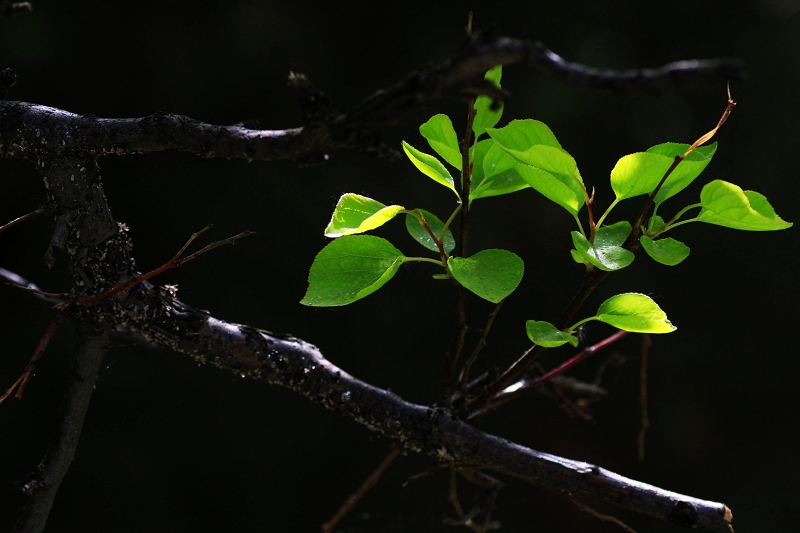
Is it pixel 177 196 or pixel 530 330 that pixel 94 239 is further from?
pixel 177 196

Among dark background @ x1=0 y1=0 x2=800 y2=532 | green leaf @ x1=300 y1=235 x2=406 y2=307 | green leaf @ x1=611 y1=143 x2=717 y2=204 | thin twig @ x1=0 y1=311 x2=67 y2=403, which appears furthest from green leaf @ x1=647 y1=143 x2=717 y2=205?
dark background @ x1=0 y1=0 x2=800 y2=532

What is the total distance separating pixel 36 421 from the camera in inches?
24.3

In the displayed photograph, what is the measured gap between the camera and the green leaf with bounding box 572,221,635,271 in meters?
0.21

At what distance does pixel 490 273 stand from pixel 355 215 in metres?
0.06

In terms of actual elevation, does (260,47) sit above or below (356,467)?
above

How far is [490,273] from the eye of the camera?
0.22 m

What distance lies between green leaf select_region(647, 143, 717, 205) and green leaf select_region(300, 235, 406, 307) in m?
0.10

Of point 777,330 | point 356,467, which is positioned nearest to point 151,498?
point 356,467

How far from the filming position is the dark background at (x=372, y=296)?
23.3 inches

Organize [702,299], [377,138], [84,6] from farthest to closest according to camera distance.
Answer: [702,299] < [84,6] < [377,138]

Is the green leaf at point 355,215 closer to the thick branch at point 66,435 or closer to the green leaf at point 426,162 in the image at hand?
the green leaf at point 426,162

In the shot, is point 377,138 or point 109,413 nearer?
point 377,138

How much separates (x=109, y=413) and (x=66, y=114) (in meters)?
0.47

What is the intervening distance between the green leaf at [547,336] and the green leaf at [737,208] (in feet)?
0.21
